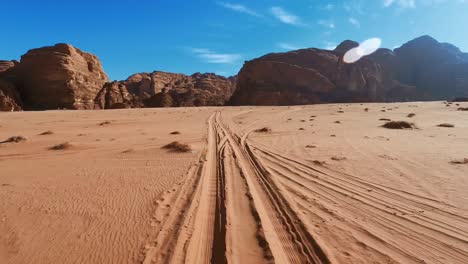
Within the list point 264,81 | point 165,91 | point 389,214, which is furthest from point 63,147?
point 165,91

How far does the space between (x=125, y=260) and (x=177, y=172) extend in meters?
3.61

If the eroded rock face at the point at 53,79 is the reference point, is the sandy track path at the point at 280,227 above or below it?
below

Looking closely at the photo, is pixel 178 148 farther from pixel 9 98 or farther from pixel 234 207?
pixel 9 98

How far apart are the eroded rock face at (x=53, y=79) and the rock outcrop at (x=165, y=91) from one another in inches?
193

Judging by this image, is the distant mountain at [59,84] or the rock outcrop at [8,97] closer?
the rock outcrop at [8,97]

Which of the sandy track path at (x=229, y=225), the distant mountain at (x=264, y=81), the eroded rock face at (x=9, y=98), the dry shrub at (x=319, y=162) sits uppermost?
the distant mountain at (x=264, y=81)

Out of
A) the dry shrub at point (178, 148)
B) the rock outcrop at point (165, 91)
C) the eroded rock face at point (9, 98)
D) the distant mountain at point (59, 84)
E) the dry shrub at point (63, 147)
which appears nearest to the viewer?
the dry shrub at point (178, 148)

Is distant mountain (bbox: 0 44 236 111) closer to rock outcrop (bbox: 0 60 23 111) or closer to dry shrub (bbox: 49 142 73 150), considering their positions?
rock outcrop (bbox: 0 60 23 111)

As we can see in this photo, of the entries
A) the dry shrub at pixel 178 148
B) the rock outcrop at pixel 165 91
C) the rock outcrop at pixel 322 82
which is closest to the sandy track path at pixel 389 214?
the dry shrub at pixel 178 148

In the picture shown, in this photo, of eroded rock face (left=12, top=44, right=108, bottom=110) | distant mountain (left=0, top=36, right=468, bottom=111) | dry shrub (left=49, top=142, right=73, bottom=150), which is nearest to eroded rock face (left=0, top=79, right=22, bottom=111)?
Answer: distant mountain (left=0, top=36, right=468, bottom=111)

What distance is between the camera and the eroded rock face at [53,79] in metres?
53.6

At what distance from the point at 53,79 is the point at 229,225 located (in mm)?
61553

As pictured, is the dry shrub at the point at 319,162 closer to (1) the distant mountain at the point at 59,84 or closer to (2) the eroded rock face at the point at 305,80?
(1) the distant mountain at the point at 59,84

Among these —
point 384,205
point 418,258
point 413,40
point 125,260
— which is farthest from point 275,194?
point 413,40
